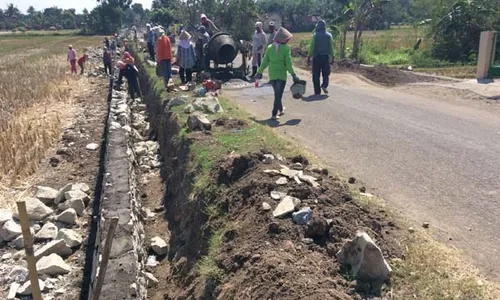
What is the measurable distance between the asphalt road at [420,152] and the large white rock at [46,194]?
4.14 m

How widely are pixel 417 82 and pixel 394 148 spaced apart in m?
7.72

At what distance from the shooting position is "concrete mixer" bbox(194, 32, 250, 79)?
49.3ft

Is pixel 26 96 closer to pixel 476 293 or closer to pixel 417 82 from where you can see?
pixel 417 82

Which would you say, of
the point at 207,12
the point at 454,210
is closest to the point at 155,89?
the point at 454,210

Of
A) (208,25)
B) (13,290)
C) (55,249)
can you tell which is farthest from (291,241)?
(208,25)

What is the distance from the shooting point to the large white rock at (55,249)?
5988 millimetres

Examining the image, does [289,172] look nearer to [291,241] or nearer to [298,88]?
[291,241]

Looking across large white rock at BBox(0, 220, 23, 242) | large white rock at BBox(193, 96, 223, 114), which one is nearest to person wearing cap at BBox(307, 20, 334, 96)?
large white rock at BBox(193, 96, 223, 114)

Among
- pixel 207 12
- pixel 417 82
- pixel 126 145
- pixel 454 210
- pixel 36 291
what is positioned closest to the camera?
pixel 36 291

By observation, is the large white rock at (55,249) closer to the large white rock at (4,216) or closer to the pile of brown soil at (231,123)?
the large white rock at (4,216)

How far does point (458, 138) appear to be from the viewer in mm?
7711

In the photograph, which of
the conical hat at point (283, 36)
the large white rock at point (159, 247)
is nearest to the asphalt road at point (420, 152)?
the conical hat at point (283, 36)

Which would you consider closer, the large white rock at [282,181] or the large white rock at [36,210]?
the large white rock at [282,181]

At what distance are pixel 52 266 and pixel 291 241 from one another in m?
3.16
